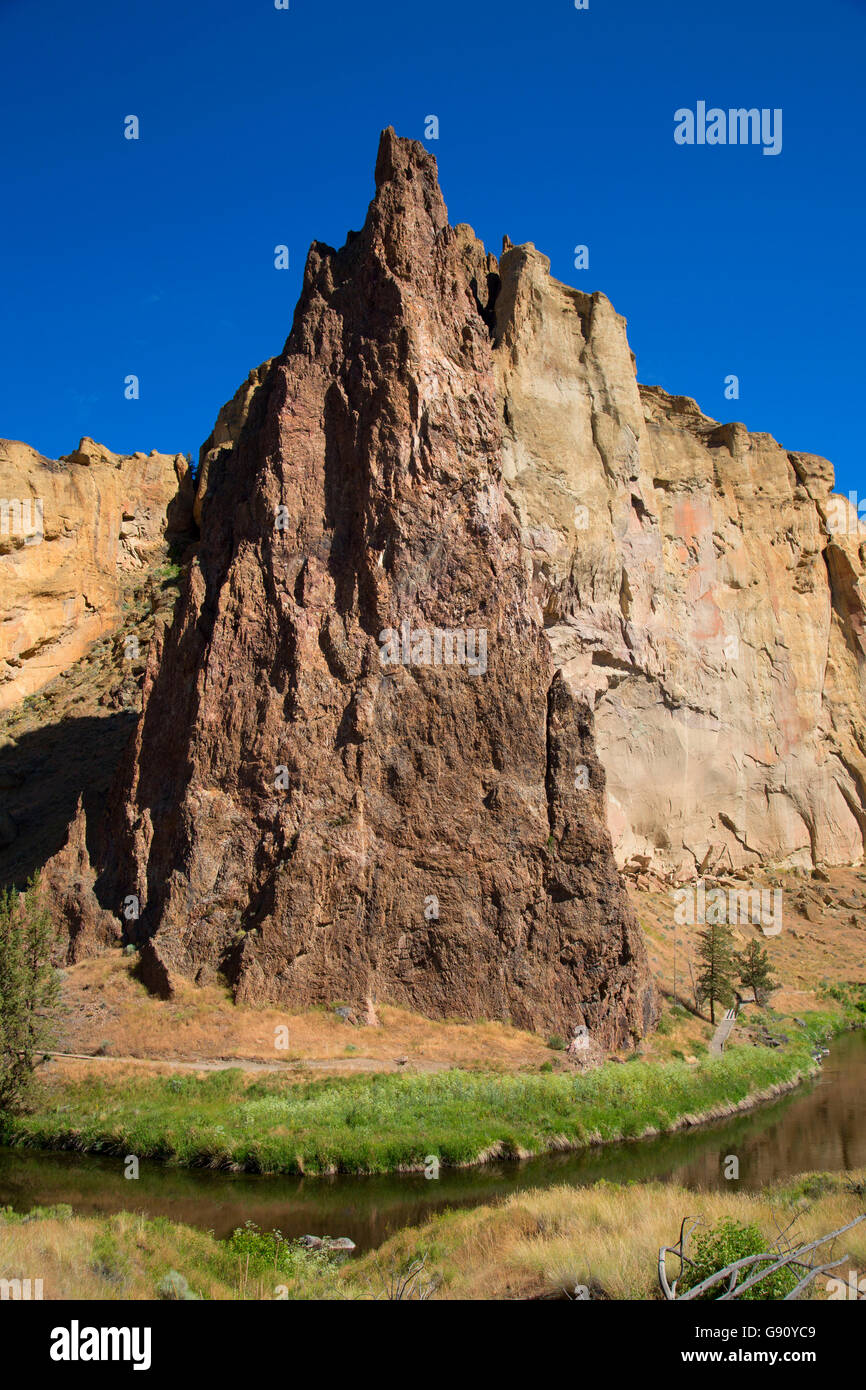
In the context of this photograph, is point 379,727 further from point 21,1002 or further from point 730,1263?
point 730,1263

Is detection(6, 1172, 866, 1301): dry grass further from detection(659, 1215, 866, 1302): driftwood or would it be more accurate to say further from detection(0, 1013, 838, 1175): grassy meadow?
detection(0, 1013, 838, 1175): grassy meadow

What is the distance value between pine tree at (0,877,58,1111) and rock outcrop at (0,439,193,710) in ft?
109

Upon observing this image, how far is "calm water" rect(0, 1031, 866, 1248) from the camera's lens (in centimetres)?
1975

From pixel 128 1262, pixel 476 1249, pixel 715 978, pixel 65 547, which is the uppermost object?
pixel 65 547

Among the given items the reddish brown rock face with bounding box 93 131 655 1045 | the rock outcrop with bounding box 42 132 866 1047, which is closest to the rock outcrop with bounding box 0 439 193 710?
the rock outcrop with bounding box 42 132 866 1047

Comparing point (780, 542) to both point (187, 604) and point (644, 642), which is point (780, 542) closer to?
point (644, 642)

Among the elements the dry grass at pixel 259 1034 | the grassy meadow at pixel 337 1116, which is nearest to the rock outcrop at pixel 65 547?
the dry grass at pixel 259 1034

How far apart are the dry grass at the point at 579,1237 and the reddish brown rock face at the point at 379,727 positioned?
12.8m

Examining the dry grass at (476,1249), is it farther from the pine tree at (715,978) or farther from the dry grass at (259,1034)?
the pine tree at (715,978)

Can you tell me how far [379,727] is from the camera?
3328 cm

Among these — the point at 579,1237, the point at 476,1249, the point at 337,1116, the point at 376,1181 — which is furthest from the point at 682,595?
the point at 579,1237

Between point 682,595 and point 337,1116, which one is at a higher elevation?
point 682,595

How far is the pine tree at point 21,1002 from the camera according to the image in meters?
24.0

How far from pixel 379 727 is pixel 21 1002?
46.0ft
